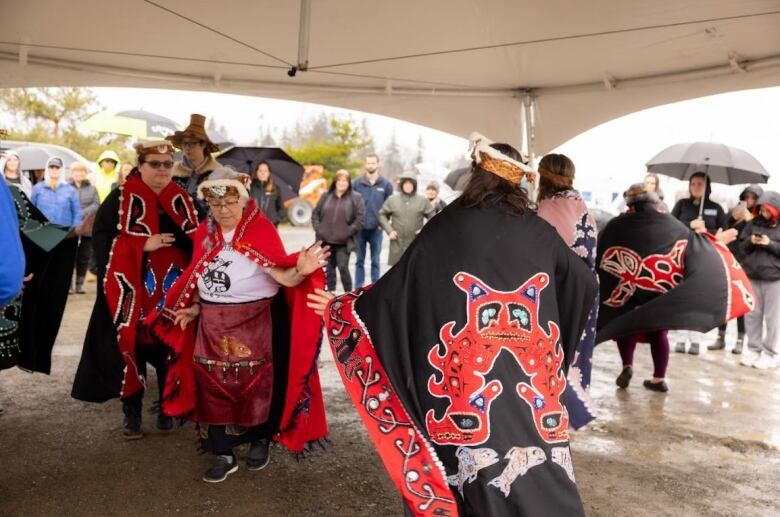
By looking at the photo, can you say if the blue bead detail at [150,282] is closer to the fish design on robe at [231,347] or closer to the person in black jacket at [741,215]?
the fish design on robe at [231,347]

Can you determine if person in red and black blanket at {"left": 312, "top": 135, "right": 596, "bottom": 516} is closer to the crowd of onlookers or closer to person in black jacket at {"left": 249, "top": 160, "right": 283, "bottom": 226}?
the crowd of onlookers

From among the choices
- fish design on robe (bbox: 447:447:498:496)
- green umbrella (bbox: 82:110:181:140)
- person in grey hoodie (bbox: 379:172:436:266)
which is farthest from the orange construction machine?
fish design on robe (bbox: 447:447:498:496)

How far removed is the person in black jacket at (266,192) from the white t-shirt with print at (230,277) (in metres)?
3.97

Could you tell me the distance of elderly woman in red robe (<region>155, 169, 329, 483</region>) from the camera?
3.51m

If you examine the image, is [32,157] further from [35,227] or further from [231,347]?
[231,347]

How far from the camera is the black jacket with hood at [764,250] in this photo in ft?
21.8

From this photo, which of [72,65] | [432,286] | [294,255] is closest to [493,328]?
[432,286]

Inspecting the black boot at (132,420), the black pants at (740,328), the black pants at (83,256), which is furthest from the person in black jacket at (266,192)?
the black pants at (740,328)

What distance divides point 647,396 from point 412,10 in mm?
3637

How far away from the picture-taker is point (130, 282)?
404 cm

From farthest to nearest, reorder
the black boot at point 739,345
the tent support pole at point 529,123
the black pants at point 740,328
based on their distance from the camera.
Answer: the black pants at point 740,328 → the black boot at point 739,345 → the tent support pole at point 529,123

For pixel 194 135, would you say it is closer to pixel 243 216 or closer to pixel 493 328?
pixel 243 216

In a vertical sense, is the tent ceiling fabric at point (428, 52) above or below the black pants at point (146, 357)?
above

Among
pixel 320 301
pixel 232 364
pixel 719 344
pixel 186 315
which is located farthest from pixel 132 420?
pixel 719 344
